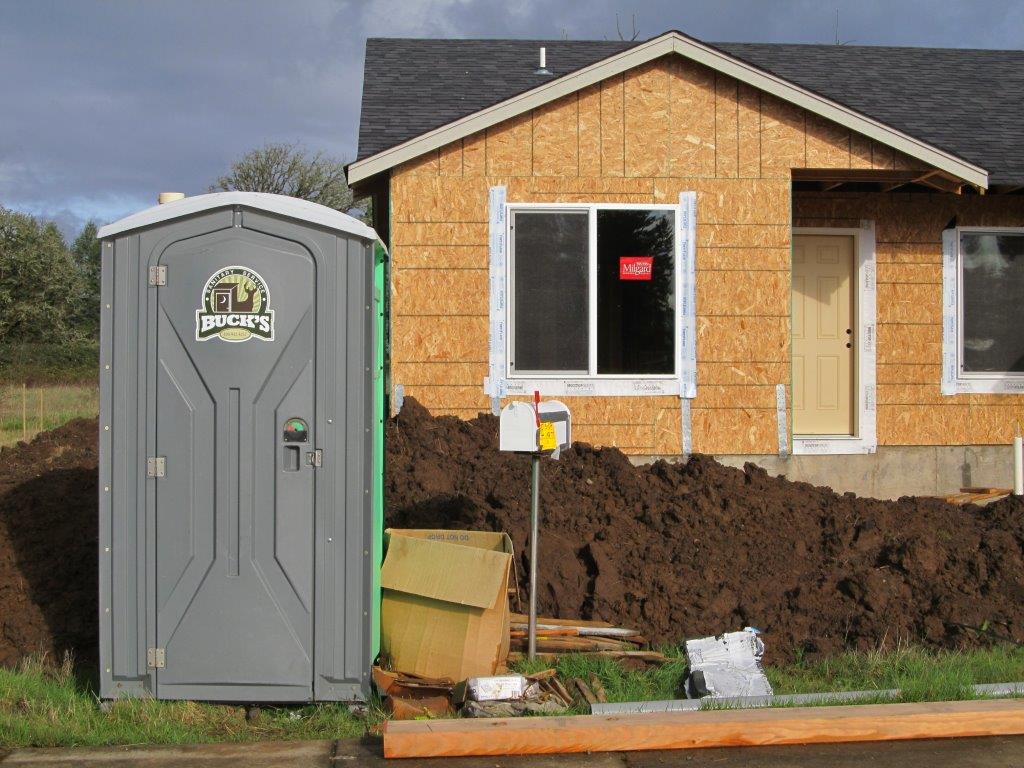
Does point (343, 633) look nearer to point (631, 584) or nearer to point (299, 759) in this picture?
point (299, 759)

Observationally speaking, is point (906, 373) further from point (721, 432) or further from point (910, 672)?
point (910, 672)

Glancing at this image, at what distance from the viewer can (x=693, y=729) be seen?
17.0 ft

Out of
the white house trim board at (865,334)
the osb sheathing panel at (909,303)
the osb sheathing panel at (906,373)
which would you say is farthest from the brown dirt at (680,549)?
the osb sheathing panel at (909,303)

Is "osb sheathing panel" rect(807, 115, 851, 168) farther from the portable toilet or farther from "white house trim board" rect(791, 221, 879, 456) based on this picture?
the portable toilet

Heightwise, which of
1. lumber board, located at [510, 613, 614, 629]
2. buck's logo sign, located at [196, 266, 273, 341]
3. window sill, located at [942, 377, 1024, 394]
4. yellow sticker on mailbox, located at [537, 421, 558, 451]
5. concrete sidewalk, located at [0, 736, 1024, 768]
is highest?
buck's logo sign, located at [196, 266, 273, 341]

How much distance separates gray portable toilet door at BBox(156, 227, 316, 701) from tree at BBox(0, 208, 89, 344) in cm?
3033

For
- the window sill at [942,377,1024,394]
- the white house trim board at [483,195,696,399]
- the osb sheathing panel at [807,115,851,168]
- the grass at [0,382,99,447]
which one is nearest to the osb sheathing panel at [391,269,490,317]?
the white house trim board at [483,195,696,399]

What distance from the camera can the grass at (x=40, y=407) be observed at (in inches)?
636

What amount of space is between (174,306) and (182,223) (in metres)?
0.41

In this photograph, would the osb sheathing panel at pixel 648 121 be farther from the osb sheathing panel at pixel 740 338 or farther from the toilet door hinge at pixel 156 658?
the toilet door hinge at pixel 156 658

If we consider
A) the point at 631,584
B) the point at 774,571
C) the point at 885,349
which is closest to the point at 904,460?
the point at 885,349

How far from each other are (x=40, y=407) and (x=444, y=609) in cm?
1334

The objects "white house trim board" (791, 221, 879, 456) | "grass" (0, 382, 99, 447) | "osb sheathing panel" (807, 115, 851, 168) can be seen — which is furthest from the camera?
"grass" (0, 382, 99, 447)

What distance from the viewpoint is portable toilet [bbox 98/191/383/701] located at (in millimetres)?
5457
